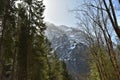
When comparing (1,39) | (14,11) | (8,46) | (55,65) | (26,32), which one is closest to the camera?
(1,39)

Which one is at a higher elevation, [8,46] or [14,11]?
[14,11]

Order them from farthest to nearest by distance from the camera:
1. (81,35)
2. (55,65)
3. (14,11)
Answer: (55,65) < (14,11) < (81,35)

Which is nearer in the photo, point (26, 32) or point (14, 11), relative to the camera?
point (14, 11)

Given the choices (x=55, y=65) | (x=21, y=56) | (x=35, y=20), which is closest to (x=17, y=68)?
(x=21, y=56)

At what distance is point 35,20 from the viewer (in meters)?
31.7

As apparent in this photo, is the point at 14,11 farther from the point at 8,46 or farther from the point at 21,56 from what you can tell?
the point at 21,56

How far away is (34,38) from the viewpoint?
3238 centimetres

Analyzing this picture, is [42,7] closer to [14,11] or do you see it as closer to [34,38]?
[34,38]

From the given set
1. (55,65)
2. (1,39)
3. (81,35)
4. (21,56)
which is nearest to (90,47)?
(81,35)

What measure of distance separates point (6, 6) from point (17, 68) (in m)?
10.0

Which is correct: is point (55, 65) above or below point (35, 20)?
below

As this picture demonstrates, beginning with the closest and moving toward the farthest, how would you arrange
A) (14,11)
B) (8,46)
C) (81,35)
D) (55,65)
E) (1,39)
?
(81,35)
(1,39)
(14,11)
(8,46)
(55,65)

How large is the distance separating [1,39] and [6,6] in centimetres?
331

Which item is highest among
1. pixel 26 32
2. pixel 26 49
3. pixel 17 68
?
pixel 26 32
